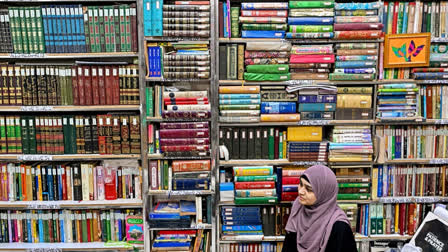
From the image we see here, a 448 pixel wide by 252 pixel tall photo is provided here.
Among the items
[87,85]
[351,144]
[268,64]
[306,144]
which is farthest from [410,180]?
[87,85]

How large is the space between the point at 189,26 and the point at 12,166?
1898 mm

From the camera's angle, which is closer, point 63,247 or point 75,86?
point 75,86

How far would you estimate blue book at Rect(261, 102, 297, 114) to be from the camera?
3.01 metres

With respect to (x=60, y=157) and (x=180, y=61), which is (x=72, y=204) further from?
(x=180, y=61)

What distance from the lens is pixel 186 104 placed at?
2.95 metres

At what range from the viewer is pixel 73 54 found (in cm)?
292

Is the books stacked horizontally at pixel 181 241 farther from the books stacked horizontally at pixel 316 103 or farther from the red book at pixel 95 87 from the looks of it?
the books stacked horizontally at pixel 316 103

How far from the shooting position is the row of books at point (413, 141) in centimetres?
309

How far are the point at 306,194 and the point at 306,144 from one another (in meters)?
0.66

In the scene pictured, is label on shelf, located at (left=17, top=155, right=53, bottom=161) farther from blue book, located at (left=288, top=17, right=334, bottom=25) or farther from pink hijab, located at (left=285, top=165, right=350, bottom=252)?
blue book, located at (left=288, top=17, right=334, bottom=25)

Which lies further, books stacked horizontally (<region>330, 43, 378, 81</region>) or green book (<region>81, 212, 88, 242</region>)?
green book (<region>81, 212, 88, 242</region>)

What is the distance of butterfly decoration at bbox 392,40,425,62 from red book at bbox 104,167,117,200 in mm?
2555

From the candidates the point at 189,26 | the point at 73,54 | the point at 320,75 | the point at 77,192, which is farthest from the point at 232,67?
the point at 77,192

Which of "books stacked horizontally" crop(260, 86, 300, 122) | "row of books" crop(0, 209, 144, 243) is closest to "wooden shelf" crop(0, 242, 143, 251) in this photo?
"row of books" crop(0, 209, 144, 243)
